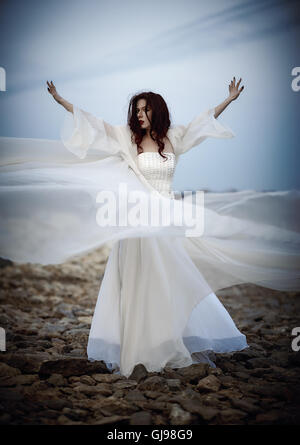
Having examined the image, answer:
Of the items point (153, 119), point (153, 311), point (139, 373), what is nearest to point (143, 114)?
point (153, 119)

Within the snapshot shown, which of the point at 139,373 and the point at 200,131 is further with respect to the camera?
the point at 200,131

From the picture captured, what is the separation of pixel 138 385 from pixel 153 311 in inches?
14.7

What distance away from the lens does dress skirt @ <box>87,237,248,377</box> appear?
2021 millimetres

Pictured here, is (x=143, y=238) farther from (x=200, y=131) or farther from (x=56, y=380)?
(x=56, y=380)

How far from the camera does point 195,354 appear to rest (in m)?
2.21

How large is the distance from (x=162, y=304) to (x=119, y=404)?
21.2 inches

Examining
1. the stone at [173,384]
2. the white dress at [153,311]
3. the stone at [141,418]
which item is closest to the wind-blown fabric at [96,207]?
the white dress at [153,311]

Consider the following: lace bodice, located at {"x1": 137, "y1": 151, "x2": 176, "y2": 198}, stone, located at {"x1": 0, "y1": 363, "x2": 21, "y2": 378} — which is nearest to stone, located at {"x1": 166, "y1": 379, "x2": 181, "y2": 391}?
stone, located at {"x1": 0, "y1": 363, "x2": 21, "y2": 378}

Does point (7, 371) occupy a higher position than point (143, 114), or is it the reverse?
point (143, 114)

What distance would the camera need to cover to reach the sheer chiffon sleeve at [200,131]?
2.31 metres

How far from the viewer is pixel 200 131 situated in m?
2.34

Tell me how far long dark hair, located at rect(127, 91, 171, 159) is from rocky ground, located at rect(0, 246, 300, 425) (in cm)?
126
